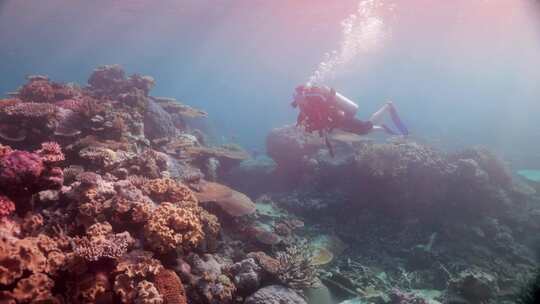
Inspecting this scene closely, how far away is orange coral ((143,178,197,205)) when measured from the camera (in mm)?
6938

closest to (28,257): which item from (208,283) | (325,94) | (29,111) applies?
(208,283)

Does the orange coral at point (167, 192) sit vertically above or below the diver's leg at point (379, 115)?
below

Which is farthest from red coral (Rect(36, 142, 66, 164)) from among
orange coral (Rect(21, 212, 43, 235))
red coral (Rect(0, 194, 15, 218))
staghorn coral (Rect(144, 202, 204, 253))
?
staghorn coral (Rect(144, 202, 204, 253))

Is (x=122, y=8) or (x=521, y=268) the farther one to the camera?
(x=122, y=8)

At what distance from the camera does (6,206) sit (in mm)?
5387

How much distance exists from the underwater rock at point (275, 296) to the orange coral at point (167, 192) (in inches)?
87.7

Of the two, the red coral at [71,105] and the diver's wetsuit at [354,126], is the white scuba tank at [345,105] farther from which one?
the red coral at [71,105]

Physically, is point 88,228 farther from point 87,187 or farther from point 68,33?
point 68,33

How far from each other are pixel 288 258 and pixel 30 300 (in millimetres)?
4506

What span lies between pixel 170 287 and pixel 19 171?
332 centimetres

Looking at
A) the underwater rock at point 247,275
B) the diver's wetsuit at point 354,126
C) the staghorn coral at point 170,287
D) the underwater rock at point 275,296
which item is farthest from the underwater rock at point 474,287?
the staghorn coral at point 170,287

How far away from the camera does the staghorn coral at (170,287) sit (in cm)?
496

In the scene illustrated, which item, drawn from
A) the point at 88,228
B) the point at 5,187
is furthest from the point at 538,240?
A: the point at 5,187

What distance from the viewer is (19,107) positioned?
8.36 m
